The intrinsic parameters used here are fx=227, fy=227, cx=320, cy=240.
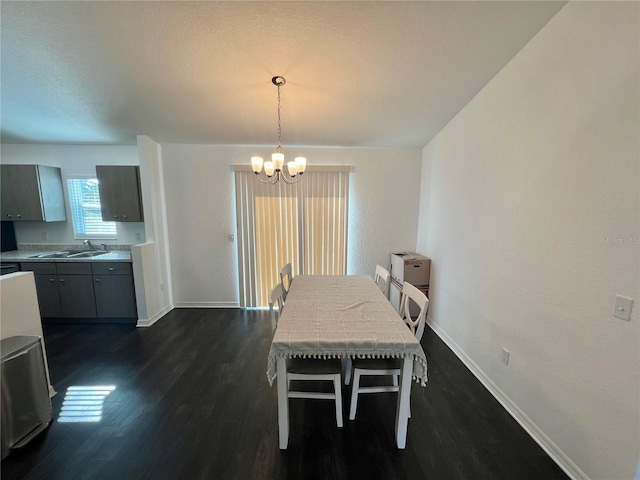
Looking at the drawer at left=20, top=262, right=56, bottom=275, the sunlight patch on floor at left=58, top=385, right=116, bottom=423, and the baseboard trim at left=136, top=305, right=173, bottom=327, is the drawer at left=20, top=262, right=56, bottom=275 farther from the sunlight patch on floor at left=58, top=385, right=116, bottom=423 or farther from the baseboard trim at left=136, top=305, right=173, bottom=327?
the sunlight patch on floor at left=58, top=385, right=116, bottom=423

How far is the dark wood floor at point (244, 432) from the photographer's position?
1376 mm

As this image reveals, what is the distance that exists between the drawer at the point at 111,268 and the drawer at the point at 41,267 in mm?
501

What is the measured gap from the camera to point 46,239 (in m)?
3.53

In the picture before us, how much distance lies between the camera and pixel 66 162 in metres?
3.45

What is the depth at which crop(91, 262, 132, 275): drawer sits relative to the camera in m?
2.96

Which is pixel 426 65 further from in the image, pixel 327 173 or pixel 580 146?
pixel 327 173

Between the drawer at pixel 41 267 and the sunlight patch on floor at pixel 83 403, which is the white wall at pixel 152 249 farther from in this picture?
the sunlight patch on floor at pixel 83 403

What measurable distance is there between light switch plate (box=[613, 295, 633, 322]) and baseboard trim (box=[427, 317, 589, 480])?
3.19ft

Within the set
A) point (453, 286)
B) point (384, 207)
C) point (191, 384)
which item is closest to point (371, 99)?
point (384, 207)

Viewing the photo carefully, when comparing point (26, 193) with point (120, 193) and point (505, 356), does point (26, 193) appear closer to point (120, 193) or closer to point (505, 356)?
point (120, 193)

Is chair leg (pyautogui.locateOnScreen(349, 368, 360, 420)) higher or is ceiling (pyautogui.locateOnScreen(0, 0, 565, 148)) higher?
ceiling (pyautogui.locateOnScreen(0, 0, 565, 148))

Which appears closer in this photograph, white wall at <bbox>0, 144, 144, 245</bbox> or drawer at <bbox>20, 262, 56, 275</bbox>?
drawer at <bbox>20, 262, 56, 275</bbox>

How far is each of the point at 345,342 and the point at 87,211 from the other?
448 centimetres

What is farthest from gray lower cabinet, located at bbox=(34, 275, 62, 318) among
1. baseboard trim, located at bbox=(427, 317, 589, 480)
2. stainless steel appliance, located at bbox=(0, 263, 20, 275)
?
baseboard trim, located at bbox=(427, 317, 589, 480)
